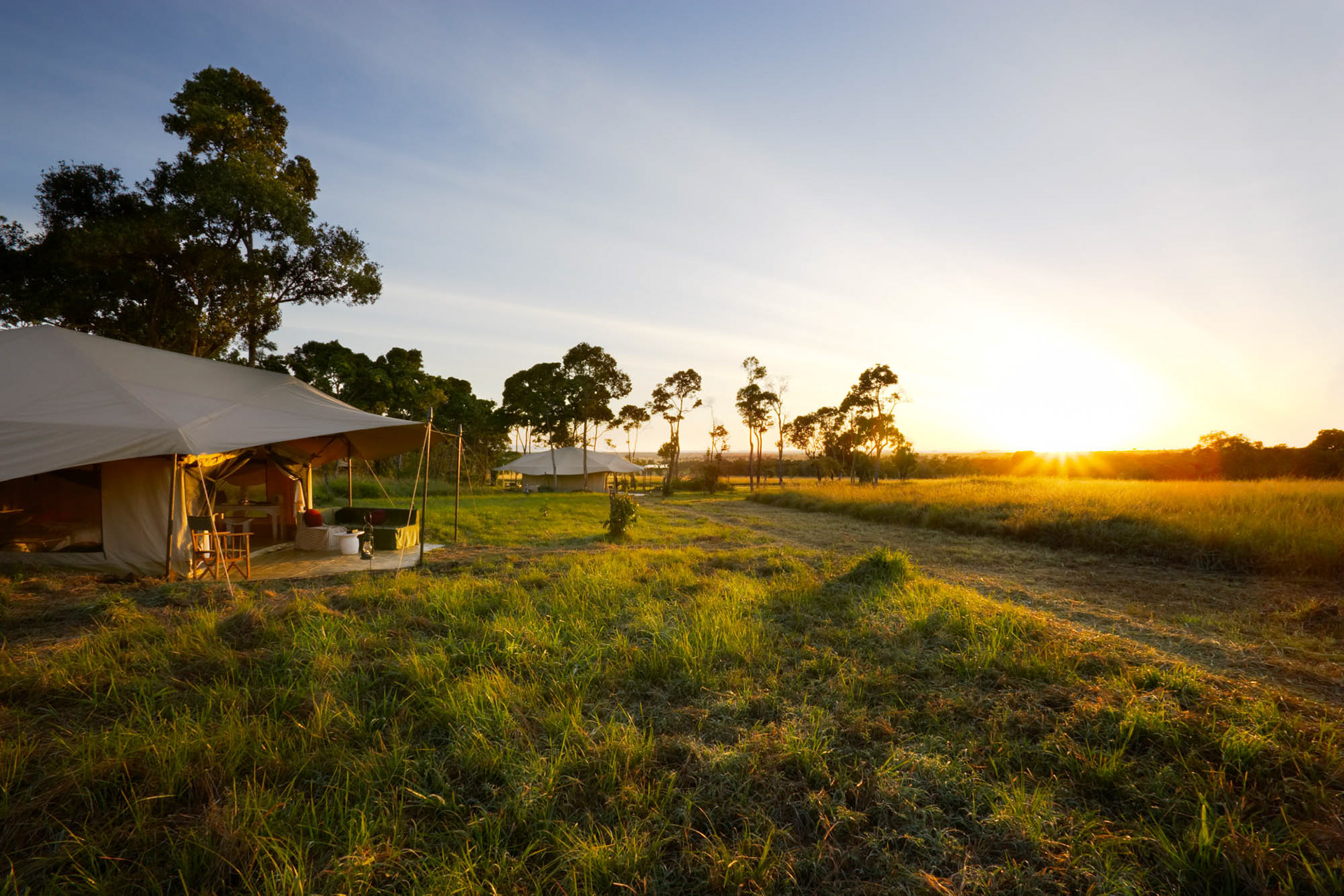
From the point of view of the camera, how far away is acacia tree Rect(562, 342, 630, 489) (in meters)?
33.7

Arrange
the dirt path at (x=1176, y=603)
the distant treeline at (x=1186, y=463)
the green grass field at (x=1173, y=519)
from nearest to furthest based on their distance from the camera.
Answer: the dirt path at (x=1176, y=603) → the green grass field at (x=1173, y=519) → the distant treeline at (x=1186, y=463)

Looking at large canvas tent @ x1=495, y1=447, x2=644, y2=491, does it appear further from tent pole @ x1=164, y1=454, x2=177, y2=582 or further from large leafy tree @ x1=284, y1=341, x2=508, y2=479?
tent pole @ x1=164, y1=454, x2=177, y2=582

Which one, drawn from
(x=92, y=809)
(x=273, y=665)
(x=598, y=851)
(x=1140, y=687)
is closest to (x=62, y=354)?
(x=273, y=665)

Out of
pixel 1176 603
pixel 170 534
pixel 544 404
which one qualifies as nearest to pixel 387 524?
pixel 170 534

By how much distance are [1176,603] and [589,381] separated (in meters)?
30.3

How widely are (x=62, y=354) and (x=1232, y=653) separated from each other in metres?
14.3

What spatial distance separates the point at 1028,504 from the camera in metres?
13.7

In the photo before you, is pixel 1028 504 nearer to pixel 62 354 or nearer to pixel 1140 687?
pixel 1140 687

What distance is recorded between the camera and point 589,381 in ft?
111

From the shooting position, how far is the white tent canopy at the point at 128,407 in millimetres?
6234

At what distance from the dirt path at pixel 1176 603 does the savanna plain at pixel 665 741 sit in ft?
0.19

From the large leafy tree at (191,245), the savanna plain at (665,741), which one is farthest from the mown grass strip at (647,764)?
the large leafy tree at (191,245)

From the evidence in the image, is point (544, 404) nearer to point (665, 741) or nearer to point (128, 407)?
point (128, 407)

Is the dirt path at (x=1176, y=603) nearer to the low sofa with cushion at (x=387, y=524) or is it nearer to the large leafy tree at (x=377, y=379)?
the low sofa with cushion at (x=387, y=524)
